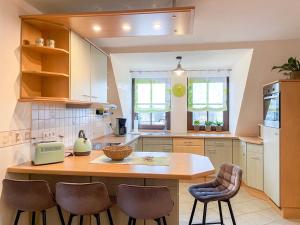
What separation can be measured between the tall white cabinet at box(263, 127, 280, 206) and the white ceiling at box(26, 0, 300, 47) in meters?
1.32

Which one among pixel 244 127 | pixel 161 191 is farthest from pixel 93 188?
pixel 244 127

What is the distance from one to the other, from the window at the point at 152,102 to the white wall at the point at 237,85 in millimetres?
1286

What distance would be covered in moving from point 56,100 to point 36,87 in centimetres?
32

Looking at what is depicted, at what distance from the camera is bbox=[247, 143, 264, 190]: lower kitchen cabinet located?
3.65m

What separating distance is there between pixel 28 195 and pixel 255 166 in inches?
124

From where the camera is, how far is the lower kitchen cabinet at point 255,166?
3.65 m

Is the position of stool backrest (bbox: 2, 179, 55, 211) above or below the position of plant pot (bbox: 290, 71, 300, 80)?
below

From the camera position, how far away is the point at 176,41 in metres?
3.78

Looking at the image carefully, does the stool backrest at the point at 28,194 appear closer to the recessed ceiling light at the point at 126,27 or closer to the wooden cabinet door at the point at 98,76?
the wooden cabinet door at the point at 98,76

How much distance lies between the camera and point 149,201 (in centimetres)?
170

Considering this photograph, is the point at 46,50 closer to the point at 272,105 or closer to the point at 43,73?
the point at 43,73

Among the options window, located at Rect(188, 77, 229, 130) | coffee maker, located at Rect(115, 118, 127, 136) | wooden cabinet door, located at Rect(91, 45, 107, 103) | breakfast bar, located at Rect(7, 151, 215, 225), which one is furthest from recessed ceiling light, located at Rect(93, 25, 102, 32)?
window, located at Rect(188, 77, 229, 130)

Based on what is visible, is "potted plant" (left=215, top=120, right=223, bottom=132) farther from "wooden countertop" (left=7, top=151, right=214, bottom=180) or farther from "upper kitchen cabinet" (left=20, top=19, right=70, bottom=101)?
"upper kitchen cabinet" (left=20, top=19, right=70, bottom=101)

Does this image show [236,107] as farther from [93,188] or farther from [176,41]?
[93,188]
